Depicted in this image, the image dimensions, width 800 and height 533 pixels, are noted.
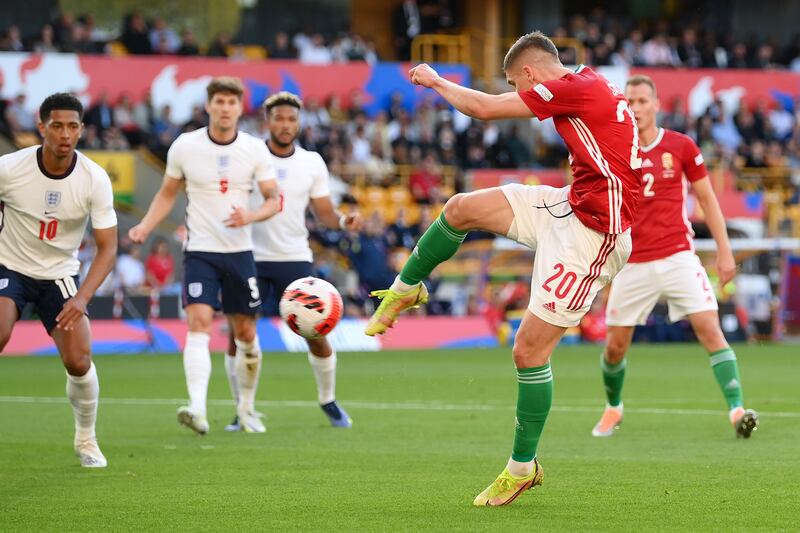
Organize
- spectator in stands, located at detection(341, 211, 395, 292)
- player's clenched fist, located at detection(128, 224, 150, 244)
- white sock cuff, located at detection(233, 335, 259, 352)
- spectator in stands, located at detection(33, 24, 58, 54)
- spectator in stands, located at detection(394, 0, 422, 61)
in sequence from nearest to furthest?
player's clenched fist, located at detection(128, 224, 150, 244), white sock cuff, located at detection(233, 335, 259, 352), spectator in stands, located at detection(341, 211, 395, 292), spectator in stands, located at detection(33, 24, 58, 54), spectator in stands, located at detection(394, 0, 422, 61)

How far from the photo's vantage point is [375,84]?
30719mm

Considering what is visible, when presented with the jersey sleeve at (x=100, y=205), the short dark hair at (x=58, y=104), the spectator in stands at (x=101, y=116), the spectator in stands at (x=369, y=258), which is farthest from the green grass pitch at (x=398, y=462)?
the spectator in stands at (x=101, y=116)

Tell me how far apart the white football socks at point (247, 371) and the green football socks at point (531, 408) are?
433cm

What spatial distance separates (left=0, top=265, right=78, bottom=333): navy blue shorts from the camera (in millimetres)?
8547

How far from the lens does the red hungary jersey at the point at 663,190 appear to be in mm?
10508

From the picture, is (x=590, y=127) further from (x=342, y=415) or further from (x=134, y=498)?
(x=342, y=415)

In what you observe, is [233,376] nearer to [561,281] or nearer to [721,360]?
[721,360]

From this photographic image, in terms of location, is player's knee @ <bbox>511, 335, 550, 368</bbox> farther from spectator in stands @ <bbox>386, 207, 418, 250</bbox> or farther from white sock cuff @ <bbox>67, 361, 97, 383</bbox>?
spectator in stands @ <bbox>386, 207, 418, 250</bbox>

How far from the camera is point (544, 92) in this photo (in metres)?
6.83

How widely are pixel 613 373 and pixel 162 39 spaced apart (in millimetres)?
20982

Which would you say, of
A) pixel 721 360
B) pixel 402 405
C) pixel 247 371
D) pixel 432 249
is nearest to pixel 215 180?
pixel 247 371

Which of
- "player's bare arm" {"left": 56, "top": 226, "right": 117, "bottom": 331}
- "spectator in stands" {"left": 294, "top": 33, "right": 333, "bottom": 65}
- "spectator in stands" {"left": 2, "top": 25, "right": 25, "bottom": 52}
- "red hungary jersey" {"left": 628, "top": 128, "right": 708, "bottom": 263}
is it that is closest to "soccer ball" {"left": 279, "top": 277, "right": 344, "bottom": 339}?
"player's bare arm" {"left": 56, "top": 226, "right": 117, "bottom": 331}

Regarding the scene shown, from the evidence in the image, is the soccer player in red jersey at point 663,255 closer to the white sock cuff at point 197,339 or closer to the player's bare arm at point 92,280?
the white sock cuff at point 197,339

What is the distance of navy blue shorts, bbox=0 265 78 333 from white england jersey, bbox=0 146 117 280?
0.05 metres
